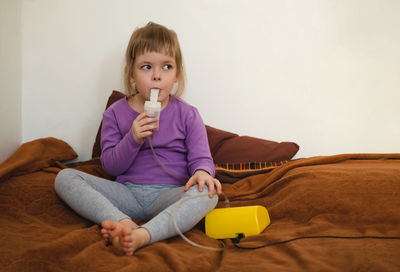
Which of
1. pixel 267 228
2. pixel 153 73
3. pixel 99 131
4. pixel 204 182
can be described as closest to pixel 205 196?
pixel 204 182

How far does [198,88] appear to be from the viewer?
5.43ft

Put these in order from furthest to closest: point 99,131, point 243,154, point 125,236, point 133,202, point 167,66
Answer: point 99,131, point 243,154, point 167,66, point 133,202, point 125,236

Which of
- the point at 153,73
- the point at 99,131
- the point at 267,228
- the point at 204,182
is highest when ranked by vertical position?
the point at 153,73

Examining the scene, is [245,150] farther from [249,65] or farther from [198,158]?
[249,65]

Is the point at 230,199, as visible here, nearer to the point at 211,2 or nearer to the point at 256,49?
the point at 256,49

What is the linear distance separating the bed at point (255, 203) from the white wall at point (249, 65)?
19 cm

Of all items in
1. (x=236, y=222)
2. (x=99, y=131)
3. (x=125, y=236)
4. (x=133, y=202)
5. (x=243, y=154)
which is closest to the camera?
(x=125, y=236)

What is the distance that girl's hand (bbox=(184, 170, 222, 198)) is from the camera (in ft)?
3.47

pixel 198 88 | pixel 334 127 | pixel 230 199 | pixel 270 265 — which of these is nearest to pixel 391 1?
pixel 334 127

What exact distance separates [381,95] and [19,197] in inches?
57.8

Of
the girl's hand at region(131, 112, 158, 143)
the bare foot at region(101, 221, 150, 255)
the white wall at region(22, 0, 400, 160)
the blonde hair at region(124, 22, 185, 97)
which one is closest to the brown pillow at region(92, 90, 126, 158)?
the white wall at region(22, 0, 400, 160)

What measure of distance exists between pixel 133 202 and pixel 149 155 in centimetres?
18

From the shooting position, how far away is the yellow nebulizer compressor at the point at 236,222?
0.97 m

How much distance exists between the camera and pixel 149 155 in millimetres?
1245
